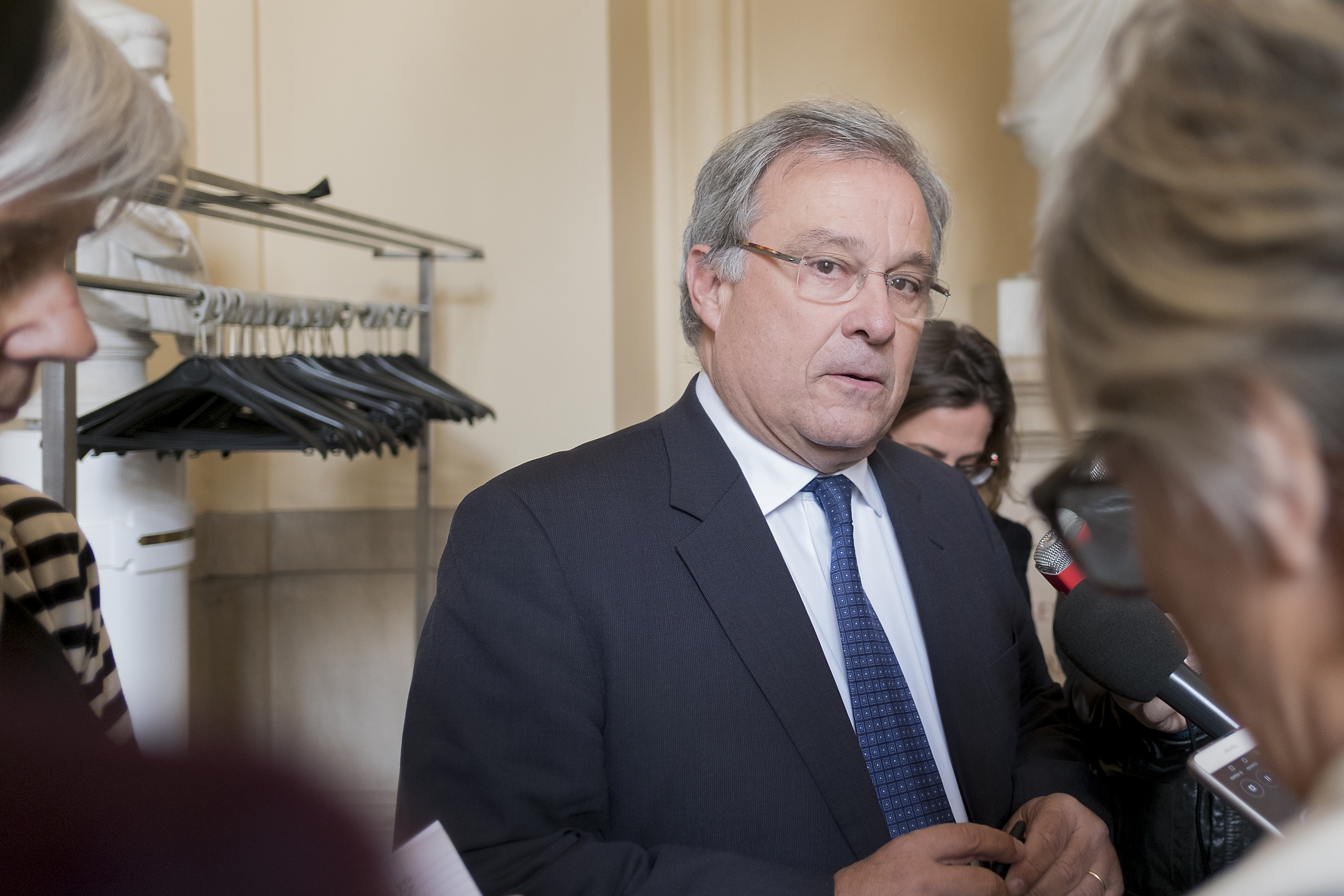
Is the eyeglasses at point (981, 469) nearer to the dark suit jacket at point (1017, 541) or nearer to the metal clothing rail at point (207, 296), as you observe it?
the dark suit jacket at point (1017, 541)

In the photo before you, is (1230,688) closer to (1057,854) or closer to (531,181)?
(1057,854)

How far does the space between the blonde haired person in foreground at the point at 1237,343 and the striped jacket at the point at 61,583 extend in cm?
93

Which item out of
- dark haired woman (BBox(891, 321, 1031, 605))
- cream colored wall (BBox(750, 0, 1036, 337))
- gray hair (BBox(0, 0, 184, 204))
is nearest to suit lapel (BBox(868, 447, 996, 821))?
dark haired woman (BBox(891, 321, 1031, 605))

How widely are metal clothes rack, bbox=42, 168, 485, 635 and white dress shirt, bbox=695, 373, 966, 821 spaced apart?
779 millimetres

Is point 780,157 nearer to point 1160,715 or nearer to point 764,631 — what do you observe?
point 764,631

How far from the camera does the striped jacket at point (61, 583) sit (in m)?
1.01

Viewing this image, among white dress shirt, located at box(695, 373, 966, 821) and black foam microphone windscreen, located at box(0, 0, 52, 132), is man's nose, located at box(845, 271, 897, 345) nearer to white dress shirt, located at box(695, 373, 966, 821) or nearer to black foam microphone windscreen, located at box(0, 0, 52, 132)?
white dress shirt, located at box(695, 373, 966, 821)

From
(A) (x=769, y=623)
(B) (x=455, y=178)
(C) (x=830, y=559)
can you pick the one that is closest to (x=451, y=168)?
(B) (x=455, y=178)

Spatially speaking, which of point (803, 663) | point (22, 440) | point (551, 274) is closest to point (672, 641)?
point (803, 663)

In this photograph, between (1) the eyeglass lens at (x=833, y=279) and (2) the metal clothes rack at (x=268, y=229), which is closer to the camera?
(1) the eyeglass lens at (x=833, y=279)

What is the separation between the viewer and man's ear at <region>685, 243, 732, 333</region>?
1572 millimetres

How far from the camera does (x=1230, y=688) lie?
557 millimetres

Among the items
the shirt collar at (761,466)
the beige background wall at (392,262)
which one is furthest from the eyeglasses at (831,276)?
the beige background wall at (392,262)

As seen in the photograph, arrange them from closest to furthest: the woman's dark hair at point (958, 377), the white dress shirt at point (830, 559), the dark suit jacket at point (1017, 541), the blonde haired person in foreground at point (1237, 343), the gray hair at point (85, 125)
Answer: the blonde haired person in foreground at point (1237, 343), the gray hair at point (85, 125), the white dress shirt at point (830, 559), the woman's dark hair at point (958, 377), the dark suit jacket at point (1017, 541)
